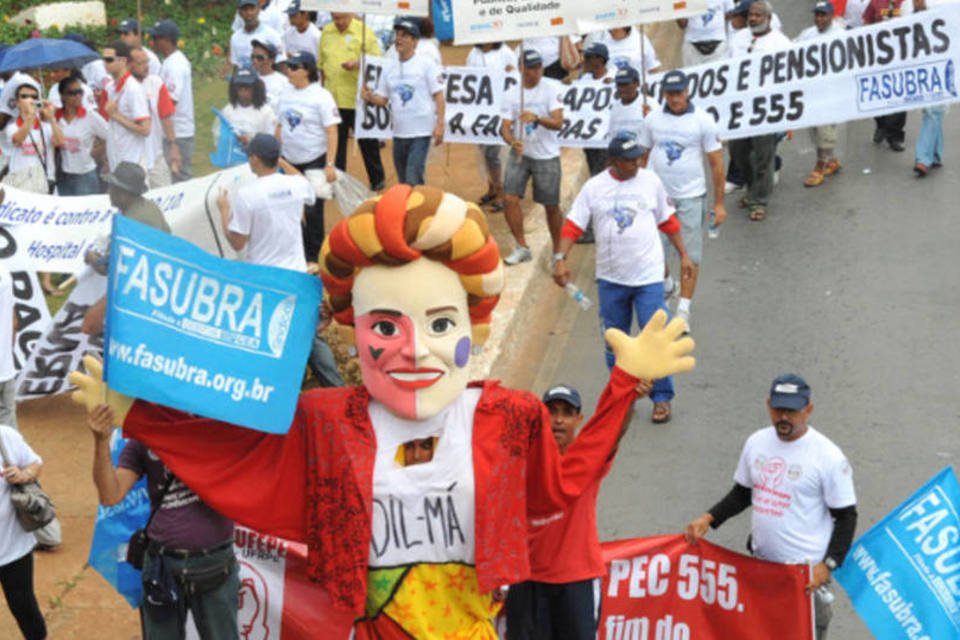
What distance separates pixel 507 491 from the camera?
20.4ft

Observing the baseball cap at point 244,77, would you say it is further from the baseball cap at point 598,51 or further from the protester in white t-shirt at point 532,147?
the baseball cap at point 598,51

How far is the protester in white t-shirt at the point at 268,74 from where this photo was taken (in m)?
13.9

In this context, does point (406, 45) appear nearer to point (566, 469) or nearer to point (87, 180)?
point (87, 180)

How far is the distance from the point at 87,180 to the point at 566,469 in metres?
7.74

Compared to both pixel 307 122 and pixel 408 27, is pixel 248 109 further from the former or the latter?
pixel 408 27

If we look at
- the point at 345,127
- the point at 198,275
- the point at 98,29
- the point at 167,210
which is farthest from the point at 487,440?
the point at 98,29

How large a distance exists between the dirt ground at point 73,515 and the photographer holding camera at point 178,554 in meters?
1.41

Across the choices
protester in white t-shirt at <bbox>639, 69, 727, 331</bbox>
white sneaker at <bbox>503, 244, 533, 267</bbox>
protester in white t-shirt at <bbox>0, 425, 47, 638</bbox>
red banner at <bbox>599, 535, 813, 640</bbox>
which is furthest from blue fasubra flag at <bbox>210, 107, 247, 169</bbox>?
red banner at <bbox>599, 535, 813, 640</bbox>

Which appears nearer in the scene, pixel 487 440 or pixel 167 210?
pixel 487 440

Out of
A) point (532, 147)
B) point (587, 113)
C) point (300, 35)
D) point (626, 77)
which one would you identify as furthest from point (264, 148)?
point (300, 35)

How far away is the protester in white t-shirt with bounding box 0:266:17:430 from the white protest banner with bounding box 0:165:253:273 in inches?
69.7

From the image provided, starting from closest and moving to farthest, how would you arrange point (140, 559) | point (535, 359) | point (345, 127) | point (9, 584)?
1. point (140, 559)
2. point (9, 584)
3. point (535, 359)
4. point (345, 127)

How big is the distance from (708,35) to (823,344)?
511 centimetres

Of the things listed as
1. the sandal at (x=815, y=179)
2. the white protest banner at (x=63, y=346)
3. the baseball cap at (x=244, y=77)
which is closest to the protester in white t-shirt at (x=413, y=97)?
the baseball cap at (x=244, y=77)
